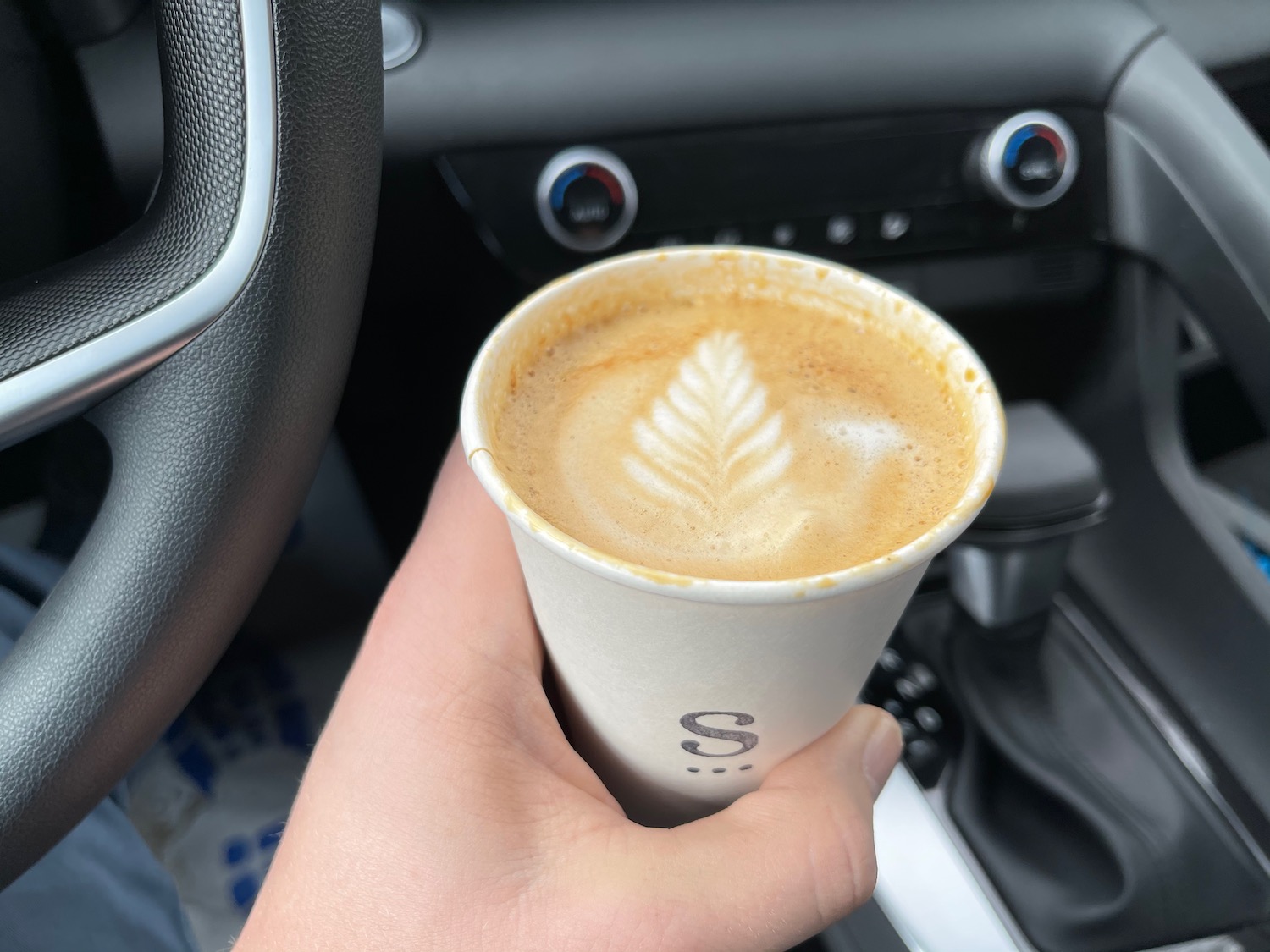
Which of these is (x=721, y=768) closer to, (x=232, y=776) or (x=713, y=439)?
(x=713, y=439)

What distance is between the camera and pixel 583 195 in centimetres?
87

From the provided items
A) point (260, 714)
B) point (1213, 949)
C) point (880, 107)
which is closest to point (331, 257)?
point (880, 107)

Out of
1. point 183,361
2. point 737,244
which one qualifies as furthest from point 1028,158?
point 183,361

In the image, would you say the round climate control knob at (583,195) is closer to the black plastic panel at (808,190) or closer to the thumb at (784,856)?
the black plastic panel at (808,190)

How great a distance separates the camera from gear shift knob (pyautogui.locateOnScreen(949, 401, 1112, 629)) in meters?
0.90

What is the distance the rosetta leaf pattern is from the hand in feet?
0.57

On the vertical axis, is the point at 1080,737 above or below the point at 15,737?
below


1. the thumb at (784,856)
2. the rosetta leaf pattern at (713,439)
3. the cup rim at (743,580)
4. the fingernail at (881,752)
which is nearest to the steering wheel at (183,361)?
the cup rim at (743,580)

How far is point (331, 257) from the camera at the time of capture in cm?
58

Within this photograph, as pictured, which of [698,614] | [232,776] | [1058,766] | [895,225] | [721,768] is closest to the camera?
[698,614]

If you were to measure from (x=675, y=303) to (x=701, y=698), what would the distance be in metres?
0.32

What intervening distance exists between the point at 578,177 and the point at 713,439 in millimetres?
354

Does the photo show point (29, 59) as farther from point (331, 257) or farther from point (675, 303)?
point (675, 303)

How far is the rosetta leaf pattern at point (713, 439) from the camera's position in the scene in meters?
0.60
